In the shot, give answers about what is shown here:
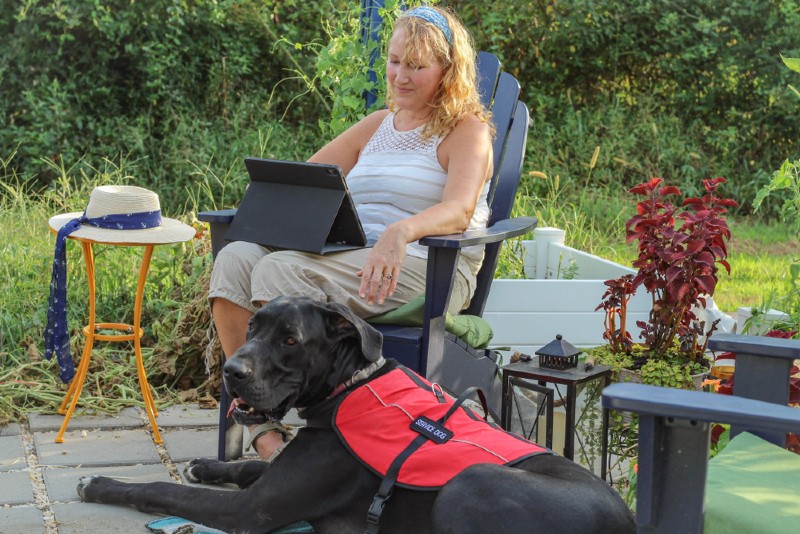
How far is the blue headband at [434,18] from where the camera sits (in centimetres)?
338

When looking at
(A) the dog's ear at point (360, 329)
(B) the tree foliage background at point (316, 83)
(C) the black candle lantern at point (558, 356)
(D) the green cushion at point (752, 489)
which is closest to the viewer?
(D) the green cushion at point (752, 489)

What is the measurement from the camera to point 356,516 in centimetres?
243

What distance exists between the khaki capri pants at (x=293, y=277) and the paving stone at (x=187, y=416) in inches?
28.9

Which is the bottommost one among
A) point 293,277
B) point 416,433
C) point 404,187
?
point 416,433

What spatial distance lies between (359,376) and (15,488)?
1143 mm

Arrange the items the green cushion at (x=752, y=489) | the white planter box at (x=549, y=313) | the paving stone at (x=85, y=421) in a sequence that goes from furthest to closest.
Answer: the white planter box at (x=549, y=313) < the paving stone at (x=85, y=421) < the green cushion at (x=752, y=489)

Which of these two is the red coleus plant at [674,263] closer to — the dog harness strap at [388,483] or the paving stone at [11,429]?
the dog harness strap at [388,483]

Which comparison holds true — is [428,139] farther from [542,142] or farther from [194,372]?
[542,142]

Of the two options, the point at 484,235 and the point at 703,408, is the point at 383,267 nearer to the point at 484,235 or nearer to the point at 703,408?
the point at 484,235

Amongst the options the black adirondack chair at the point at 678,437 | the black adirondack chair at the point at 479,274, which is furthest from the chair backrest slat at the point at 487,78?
the black adirondack chair at the point at 678,437

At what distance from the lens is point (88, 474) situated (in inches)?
120

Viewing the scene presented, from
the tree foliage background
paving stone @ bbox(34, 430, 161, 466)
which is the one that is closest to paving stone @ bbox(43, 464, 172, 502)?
paving stone @ bbox(34, 430, 161, 466)

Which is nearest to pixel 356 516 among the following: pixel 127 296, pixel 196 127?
pixel 127 296

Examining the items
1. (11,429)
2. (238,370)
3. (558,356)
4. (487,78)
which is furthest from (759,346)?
(11,429)
